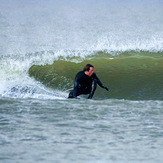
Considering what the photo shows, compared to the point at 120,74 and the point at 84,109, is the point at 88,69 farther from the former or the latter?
the point at 120,74

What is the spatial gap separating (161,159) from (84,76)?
433 centimetres

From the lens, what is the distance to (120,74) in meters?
13.7

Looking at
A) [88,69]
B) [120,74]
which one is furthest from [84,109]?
[120,74]

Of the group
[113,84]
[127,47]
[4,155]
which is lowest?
[4,155]

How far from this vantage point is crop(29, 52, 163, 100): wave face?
39.1ft

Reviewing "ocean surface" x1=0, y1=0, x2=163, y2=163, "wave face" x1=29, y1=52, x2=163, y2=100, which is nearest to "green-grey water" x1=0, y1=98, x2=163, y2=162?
"ocean surface" x1=0, y1=0, x2=163, y2=163

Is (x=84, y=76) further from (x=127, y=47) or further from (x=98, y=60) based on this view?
(x=127, y=47)

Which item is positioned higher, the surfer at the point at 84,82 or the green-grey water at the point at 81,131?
the surfer at the point at 84,82

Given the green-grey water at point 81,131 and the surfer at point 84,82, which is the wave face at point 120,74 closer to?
the surfer at point 84,82

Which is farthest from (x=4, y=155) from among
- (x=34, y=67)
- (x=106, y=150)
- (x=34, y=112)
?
(x=34, y=67)

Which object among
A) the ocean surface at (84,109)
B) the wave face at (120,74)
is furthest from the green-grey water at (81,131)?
the wave face at (120,74)

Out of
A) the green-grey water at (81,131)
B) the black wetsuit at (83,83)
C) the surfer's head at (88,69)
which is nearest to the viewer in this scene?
the green-grey water at (81,131)

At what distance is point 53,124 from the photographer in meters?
6.72

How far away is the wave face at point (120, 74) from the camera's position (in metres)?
11.9
